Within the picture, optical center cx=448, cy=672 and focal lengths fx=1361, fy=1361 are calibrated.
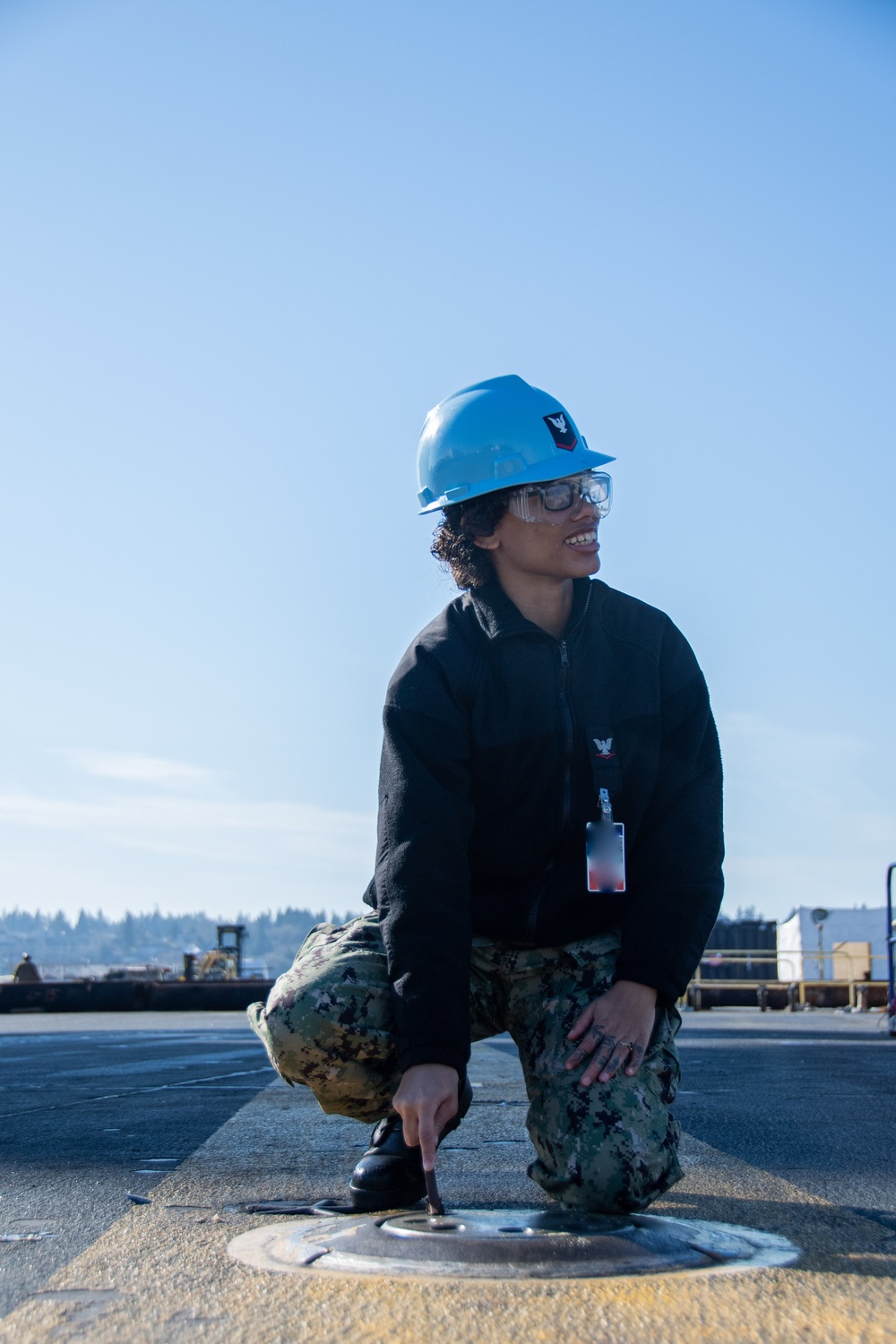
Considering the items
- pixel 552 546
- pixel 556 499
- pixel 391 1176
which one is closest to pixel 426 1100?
pixel 391 1176

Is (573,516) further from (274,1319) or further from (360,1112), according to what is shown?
(274,1319)

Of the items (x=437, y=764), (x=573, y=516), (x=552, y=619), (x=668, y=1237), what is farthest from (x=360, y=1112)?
(x=573, y=516)

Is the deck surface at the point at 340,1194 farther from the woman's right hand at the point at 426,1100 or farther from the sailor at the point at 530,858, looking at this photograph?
the woman's right hand at the point at 426,1100

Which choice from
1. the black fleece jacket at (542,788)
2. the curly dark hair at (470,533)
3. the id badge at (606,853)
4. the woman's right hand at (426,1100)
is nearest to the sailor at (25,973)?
the curly dark hair at (470,533)

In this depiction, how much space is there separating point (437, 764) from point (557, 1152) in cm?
78

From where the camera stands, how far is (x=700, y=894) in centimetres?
271

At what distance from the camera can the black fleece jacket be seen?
262cm

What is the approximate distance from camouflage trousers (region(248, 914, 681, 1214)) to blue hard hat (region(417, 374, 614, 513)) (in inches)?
40.7

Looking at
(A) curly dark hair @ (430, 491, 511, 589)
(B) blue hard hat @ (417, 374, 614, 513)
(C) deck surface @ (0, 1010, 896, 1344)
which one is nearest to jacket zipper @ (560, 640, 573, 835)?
(A) curly dark hair @ (430, 491, 511, 589)

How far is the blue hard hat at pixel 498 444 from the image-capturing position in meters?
3.15

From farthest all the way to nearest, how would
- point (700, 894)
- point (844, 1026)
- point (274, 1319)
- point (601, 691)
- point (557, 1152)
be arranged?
1. point (844, 1026)
2. point (601, 691)
3. point (700, 894)
4. point (557, 1152)
5. point (274, 1319)

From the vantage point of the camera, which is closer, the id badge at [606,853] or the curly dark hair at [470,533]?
the id badge at [606,853]

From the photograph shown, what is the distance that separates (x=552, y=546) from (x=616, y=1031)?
1097 mm

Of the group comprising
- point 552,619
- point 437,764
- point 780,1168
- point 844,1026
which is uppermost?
point 552,619
